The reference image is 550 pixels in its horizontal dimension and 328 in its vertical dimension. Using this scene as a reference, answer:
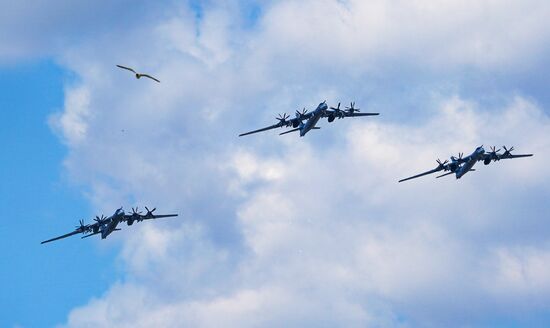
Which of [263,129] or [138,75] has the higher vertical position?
[263,129]

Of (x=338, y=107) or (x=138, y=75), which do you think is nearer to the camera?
(x=138, y=75)

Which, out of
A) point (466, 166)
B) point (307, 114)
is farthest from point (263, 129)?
point (466, 166)

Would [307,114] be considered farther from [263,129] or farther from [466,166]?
[466,166]

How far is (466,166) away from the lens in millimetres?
197500

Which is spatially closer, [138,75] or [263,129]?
[138,75]

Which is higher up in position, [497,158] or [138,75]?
[497,158]

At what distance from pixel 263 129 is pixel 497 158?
5095 centimetres

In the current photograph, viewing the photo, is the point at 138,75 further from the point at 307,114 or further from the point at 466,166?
the point at 466,166

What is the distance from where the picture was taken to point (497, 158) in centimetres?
19962

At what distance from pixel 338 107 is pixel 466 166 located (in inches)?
1185

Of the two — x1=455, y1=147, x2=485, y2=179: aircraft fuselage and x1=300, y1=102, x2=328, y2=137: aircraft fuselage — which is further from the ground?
x1=300, y1=102, x2=328, y2=137: aircraft fuselage

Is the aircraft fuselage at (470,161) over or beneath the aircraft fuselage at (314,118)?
beneath

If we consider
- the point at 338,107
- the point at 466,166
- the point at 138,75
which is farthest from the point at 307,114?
the point at 138,75

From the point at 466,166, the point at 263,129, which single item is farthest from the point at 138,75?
the point at 466,166
